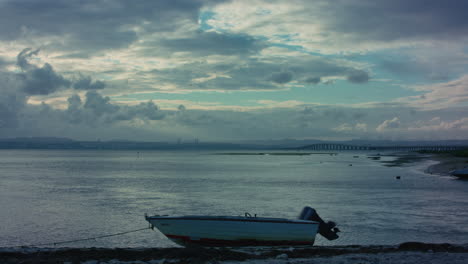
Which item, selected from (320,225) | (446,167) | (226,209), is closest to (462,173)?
(446,167)

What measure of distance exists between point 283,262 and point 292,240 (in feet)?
13.5

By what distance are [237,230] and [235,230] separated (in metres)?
0.09

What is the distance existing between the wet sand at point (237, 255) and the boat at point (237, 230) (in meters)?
1.66

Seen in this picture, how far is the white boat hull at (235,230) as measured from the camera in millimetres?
17828

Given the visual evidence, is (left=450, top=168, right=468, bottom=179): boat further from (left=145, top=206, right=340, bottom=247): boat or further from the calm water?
(left=145, top=206, right=340, bottom=247): boat

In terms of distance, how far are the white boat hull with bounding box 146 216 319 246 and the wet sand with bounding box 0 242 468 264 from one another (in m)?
1.66

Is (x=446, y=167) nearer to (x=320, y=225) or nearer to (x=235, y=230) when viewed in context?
(x=320, y=225)

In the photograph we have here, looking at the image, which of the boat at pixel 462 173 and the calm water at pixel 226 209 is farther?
the boat at pixel 462 173

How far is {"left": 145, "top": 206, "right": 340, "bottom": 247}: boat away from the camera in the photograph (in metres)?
17.8

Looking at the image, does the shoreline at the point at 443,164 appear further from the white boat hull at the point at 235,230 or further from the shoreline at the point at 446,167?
the white boat hull at the point at 235,230

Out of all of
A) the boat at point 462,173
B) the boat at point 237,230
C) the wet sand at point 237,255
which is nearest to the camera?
the wet sand at point 237,255

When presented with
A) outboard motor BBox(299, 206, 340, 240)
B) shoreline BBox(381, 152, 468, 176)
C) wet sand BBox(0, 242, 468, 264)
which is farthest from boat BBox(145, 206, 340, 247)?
shoreline BBox(381, 152, 468, 176)

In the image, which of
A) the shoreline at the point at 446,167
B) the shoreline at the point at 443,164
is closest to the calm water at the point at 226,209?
the shoreline at the point at 446,167

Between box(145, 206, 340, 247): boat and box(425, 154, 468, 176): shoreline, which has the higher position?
box(145, 206, 340, 247): boat
